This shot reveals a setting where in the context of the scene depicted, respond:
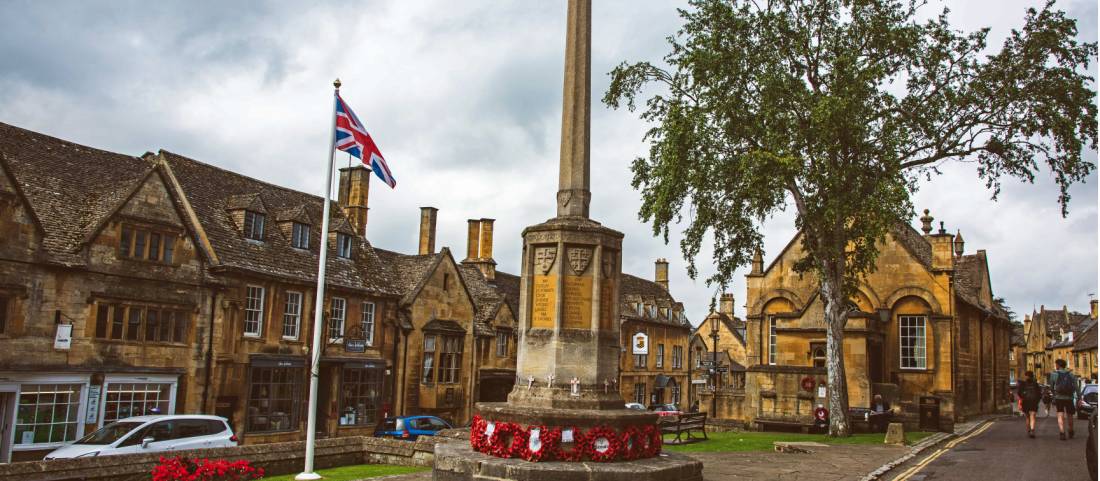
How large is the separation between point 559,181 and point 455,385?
27799 mm

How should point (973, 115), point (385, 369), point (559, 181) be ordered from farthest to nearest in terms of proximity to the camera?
point (385, 369) < point (973, 115) < point (559, 181)

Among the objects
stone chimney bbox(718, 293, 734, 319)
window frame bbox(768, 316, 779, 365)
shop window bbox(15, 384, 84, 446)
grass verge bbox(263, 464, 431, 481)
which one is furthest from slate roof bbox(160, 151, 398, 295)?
stone chimney bbox(718, 293, 734, 319)

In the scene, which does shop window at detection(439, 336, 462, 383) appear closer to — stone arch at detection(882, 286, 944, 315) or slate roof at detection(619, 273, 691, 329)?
slate roof at detection(619, 273, 691, 329)

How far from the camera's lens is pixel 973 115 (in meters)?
24.5

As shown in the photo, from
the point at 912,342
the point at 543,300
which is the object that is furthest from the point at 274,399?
the point at 912,342

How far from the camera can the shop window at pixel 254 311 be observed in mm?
30422

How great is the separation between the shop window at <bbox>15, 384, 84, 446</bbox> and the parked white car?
6.84 metres

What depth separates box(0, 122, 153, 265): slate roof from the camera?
84.0ft

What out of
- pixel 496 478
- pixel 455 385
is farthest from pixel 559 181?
pixel 455 385

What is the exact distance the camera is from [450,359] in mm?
40062

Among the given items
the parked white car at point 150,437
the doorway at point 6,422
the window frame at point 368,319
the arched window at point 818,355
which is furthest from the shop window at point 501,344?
the doorway at point 6,422

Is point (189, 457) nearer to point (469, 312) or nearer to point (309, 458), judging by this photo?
point (309, 458)

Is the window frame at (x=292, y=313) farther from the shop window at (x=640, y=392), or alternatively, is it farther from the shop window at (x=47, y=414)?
the shop window at (x=640, y=392)

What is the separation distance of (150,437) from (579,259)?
469 inches
